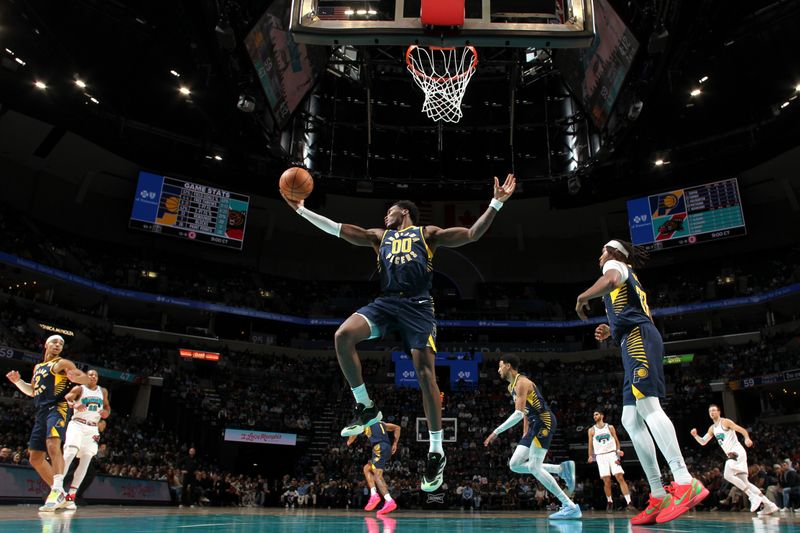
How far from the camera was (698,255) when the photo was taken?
1435 inches

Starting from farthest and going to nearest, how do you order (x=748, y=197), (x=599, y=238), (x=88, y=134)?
1. (x=599, y=238)
2. (x=748, y=197)
3. (x=88, y=134)

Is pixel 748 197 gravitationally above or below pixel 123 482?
above

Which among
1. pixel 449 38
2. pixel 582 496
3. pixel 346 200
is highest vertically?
pixel 346 200

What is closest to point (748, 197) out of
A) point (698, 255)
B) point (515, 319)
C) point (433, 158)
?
point (698, 255)

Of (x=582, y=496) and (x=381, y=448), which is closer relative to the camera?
(x=381, y=448)

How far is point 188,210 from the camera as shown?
2991 cm

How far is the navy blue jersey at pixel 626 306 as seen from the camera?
223 inches

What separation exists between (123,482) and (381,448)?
7883 mm

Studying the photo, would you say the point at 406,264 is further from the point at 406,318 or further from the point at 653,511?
the point at 653,511

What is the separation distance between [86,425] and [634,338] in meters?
7.86

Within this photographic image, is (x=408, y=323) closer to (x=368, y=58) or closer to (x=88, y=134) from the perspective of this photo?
(x=368, y=58)

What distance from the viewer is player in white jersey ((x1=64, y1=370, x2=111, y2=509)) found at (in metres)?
8.70

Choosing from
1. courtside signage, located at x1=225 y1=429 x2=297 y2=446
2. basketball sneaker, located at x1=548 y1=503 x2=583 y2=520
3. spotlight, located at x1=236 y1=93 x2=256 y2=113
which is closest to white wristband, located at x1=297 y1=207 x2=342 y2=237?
basketball sneaker, located at x1=548 y1=503 x2=583 y2=520

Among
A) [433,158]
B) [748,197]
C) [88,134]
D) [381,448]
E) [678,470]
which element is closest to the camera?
[678,470]
